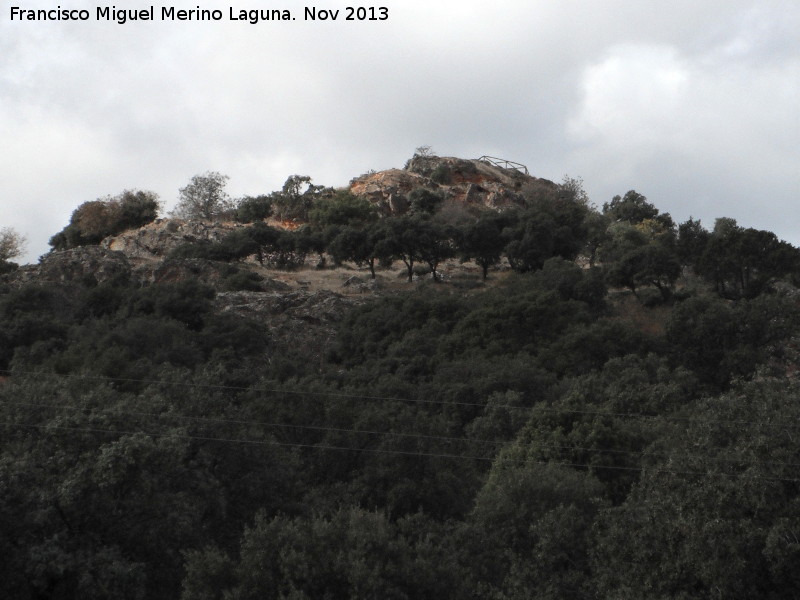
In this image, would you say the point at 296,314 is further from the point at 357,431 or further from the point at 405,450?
the point at 405,450

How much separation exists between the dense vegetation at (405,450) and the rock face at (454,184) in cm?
3346

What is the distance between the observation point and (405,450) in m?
28.1

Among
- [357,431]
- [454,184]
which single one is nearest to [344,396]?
[357,431]

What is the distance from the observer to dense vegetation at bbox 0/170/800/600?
52.7ft

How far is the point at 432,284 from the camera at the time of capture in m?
64.6

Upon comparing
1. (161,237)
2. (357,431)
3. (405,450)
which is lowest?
(405,450)

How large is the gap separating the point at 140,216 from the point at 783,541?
80241 mm

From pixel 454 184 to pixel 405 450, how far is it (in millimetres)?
73254

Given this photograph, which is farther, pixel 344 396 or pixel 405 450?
pixel 344 396

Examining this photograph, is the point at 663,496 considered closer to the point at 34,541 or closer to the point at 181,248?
the point at 34,541

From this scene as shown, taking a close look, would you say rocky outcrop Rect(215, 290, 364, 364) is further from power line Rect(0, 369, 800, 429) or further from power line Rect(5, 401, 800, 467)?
power line Rect(5, 401, 800, 467)

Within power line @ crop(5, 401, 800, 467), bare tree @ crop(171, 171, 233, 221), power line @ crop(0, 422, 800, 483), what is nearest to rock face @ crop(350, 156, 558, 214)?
bare tree @ crop(171, 171, 233, 221)

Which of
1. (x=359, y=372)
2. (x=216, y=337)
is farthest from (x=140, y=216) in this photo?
(x=359, y=372)

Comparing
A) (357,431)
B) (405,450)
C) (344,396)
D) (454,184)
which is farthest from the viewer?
(454,184)
